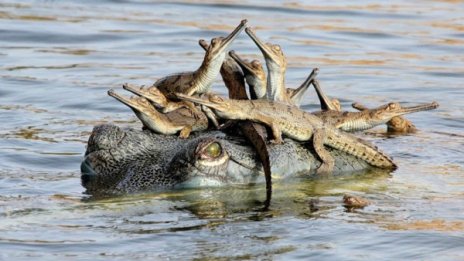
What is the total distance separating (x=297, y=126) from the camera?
958 cm

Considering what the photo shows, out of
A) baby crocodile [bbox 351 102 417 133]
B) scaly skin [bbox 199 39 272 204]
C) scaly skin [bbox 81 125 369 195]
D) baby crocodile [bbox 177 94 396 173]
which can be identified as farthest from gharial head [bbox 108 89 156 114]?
baby crocodile [bbox 351 102 417 133]

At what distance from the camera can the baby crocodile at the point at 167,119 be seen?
946 cm

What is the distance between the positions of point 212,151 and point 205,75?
122 centimetres

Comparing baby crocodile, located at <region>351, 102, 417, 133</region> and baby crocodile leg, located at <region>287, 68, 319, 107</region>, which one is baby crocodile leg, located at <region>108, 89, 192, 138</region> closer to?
baby crocodile leg, located at <region>287, 68, 319, 107</region>

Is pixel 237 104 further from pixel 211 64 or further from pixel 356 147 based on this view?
→ pixel 356 147

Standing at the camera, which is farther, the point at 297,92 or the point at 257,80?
the point at 297,92

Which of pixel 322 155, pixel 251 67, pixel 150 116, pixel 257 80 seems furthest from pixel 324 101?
pixel 150 116

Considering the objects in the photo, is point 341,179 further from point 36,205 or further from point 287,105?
point 36,205

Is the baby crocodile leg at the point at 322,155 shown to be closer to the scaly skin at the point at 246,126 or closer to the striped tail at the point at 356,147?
the striped tail at the point at 356,147

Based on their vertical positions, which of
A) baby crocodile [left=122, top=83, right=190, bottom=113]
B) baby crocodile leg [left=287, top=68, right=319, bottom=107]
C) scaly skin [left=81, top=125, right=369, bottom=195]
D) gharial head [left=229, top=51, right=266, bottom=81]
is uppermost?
gharial head [left=229, top=51, right=266, bottom=81]

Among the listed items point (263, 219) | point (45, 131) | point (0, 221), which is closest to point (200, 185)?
point (263, 219)

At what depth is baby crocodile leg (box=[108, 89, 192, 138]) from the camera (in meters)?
9.45

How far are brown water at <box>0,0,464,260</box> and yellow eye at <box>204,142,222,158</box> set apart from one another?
0.94ft

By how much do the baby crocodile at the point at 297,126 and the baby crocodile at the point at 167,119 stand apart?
41cm
